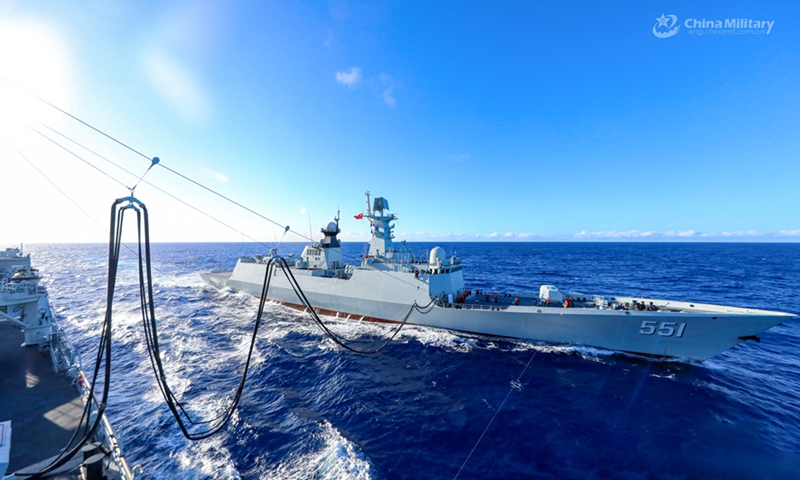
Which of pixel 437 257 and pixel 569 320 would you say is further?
pixel 437 257

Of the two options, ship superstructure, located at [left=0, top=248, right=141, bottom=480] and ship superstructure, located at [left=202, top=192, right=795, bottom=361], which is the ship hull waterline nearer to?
ship superstructure, located at [left=202, top=192, right=795, bottom=361]

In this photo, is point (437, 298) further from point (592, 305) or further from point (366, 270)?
point (592, 305)

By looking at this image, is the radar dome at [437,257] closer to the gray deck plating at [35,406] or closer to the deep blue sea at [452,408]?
the deep blue sea at [452,408]

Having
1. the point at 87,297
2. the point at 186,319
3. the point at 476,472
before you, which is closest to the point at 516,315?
the point at 476,472

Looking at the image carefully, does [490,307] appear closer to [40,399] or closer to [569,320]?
[569,320]

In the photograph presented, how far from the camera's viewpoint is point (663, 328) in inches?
538

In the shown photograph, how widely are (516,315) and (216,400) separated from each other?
1435 cm

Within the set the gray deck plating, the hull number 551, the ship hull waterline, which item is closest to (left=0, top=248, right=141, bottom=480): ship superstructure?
the gray deck plating

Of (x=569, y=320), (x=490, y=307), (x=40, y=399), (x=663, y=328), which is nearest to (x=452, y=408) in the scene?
(x=490, y=307)

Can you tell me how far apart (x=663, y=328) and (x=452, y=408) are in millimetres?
11373

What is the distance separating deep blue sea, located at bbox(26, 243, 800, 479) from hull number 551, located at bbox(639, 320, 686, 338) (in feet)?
5.08

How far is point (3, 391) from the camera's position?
27.5 ft

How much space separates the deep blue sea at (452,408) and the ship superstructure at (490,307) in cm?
97

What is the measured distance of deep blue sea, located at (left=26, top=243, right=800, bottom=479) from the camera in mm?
7957
